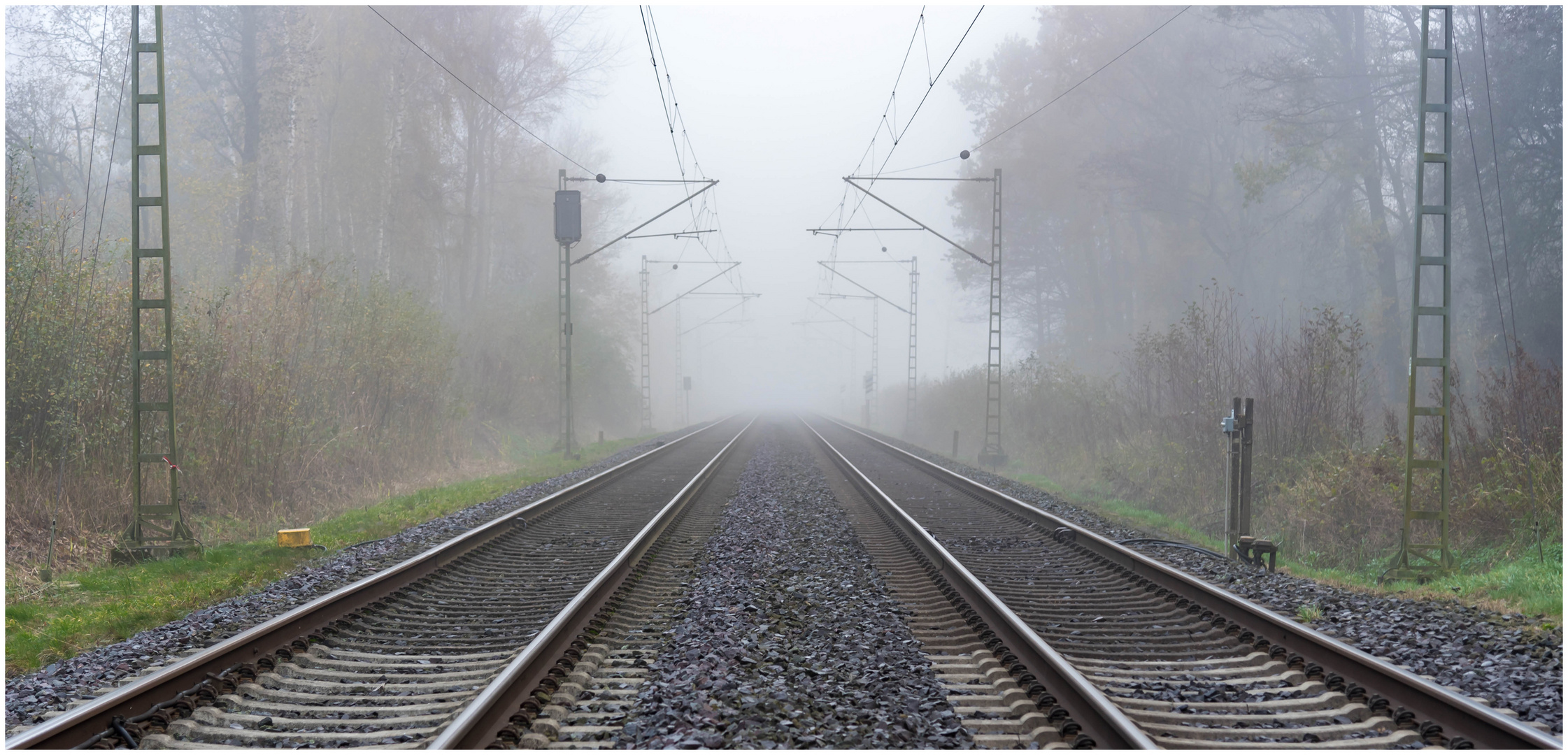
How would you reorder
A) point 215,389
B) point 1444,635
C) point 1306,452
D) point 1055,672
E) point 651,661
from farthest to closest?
point 1306,452, point 215,389, point 1444,635, point 651,661, point 1055,672

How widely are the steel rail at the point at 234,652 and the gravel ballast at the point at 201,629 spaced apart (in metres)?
0.31

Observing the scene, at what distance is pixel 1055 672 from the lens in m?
4.54

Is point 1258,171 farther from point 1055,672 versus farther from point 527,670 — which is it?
point 527,670

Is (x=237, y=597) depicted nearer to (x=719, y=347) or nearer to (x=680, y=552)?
(x=680, y=552)

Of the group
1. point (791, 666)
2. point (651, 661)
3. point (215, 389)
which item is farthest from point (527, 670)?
point (215, 389)

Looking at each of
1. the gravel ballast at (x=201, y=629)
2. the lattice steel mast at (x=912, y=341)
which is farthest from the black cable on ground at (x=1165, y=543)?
the lattice steel mast at (x=912, y=341)

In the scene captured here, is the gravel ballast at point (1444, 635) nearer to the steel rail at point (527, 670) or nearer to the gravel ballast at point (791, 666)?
the gravel ballast at point (791, 666)

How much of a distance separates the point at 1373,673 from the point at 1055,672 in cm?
164

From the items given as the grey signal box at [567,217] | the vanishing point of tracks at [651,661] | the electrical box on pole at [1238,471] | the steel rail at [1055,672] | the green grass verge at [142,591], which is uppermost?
the grey signal box at [567,217]

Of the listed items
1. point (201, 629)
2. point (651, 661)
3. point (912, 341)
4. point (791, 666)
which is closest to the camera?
point (791, 666)

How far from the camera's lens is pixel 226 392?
1202cm

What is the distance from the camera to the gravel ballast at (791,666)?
4074 mm

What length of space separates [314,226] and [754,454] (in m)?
17.9

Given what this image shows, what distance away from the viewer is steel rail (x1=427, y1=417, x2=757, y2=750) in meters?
3.75
